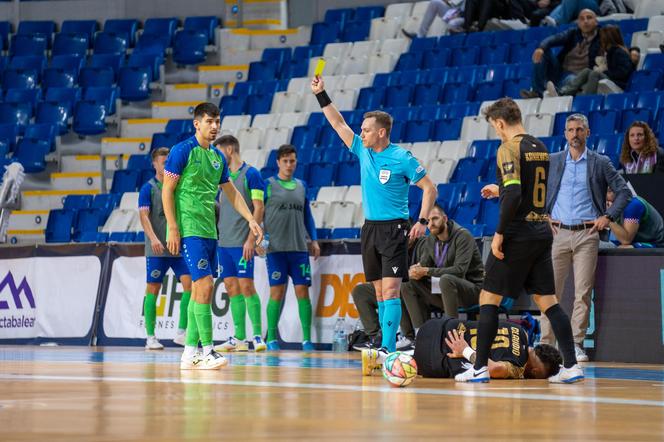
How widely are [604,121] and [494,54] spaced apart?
11.8 feet

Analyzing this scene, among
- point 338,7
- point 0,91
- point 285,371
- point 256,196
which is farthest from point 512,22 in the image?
point 285,371

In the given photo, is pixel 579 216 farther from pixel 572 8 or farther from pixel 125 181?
pixel 125 181

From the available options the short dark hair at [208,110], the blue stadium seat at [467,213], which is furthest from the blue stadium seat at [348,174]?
the short dark hair at [208,110]

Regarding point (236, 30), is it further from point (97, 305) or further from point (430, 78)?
point (97, 305)

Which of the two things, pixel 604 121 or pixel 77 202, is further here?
pixel 77 202

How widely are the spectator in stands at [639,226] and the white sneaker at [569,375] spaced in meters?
3.54

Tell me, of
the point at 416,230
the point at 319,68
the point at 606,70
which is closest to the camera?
the point at 416,230

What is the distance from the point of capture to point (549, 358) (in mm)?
8398

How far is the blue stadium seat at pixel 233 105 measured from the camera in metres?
19.6

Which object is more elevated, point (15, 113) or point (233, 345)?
point (15, 113)

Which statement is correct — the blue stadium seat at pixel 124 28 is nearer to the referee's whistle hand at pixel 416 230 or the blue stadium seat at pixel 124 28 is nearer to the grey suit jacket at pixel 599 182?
the grey suit jacket at pixel 599 182

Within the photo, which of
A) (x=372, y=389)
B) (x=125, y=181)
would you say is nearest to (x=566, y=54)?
(x=125, y=181)

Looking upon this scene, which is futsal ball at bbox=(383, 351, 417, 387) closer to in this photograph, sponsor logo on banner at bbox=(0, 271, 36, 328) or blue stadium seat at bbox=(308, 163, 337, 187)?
sponsor logo on banner at bbox=(0, 271, 36, 328)

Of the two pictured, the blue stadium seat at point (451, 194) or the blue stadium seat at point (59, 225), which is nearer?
the blue stadium seat at point (451, 194)
